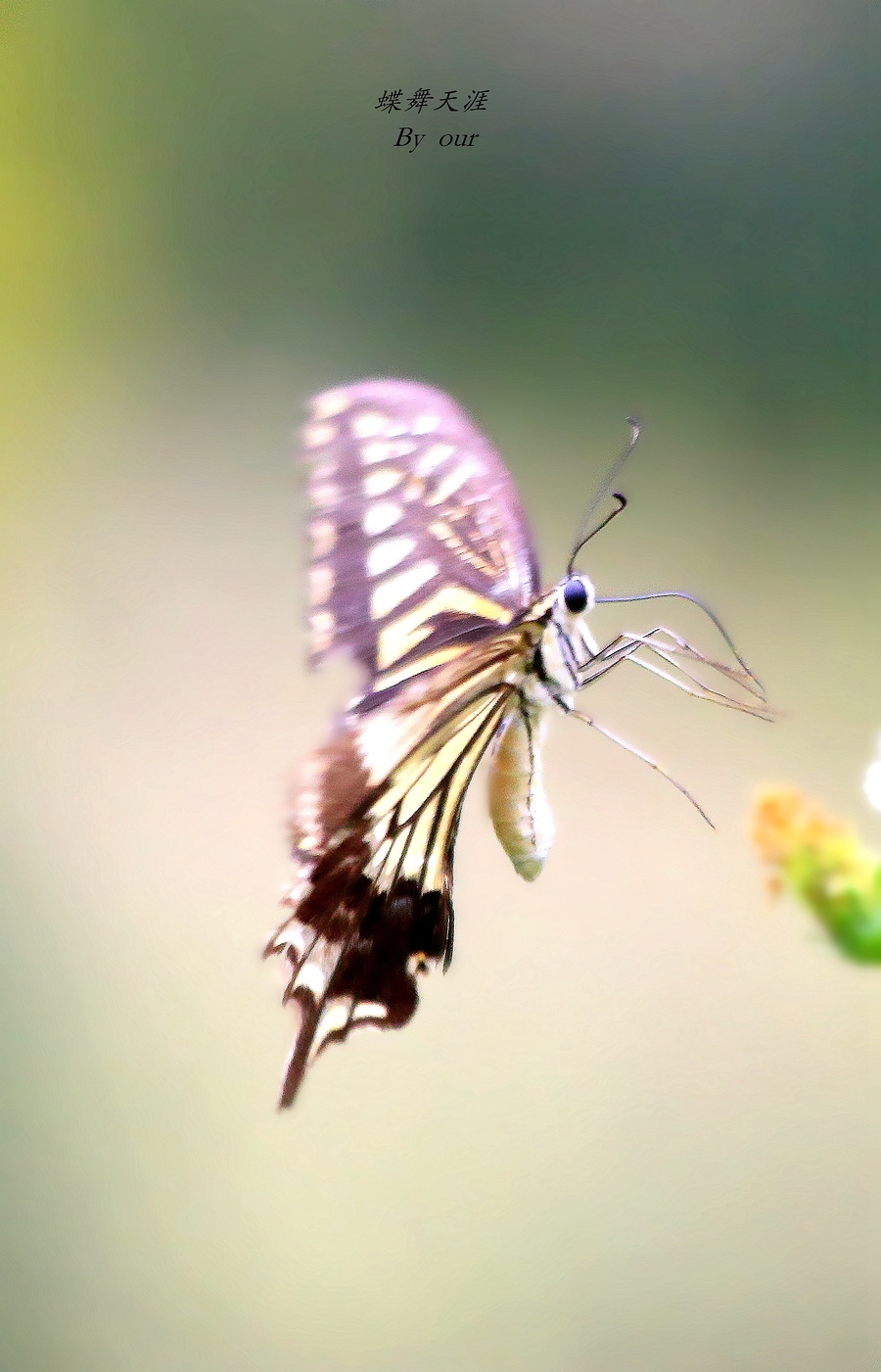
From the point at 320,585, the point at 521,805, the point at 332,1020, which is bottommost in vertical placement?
the point at 332,1020

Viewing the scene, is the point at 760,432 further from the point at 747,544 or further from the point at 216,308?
the point at 216,308

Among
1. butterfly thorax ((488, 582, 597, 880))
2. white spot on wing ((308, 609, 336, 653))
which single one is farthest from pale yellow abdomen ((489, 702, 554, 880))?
white spot on wing ((308, 609, 336, 653))

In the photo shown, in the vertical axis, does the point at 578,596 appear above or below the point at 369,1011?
above

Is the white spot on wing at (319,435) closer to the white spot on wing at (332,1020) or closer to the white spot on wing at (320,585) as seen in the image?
the white spot on wing at (320,585)

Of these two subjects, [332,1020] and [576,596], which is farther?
[332,1020]

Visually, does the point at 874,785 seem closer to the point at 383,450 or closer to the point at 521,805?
the point at 521,805

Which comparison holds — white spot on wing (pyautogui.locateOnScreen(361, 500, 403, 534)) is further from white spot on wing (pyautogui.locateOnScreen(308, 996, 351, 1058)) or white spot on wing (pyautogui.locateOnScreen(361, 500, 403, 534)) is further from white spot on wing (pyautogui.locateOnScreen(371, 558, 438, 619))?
white spot on wing (pyautogui.locateOnScreen(308, 996, 351, 1058))

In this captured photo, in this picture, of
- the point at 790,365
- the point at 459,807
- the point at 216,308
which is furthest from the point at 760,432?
the point at 459,807

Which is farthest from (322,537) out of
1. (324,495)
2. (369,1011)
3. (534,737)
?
(369,1011)
